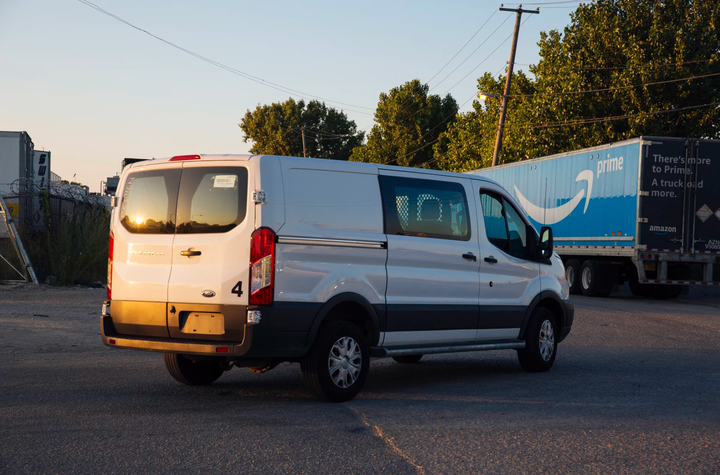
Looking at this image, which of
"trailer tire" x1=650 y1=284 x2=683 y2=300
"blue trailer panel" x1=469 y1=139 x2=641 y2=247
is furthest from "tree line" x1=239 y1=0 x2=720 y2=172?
"trailer tire" x1=650 y1=284 x2=683 y2=300

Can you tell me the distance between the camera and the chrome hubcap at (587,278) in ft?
74.7

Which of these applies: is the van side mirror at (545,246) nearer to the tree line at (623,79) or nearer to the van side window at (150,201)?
the van side window at (150,201)

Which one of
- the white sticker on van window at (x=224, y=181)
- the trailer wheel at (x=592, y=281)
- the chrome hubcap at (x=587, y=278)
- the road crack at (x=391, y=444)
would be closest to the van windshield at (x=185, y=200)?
the white sticker on van window at (x=224, y=181)

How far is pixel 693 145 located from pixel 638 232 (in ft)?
8.24

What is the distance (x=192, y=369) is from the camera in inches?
309

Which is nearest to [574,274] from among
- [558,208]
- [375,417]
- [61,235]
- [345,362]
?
[558,208]

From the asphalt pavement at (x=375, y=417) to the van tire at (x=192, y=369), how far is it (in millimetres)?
148

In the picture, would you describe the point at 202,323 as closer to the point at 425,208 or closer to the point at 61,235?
the point at 425,208

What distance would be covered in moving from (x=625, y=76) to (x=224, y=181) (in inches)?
1131

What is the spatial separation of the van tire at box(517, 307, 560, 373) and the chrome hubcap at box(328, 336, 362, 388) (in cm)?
262

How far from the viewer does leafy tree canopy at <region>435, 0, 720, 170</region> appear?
31.7 m

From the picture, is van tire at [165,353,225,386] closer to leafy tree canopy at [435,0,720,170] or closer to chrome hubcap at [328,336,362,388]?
chrome hubcap at [328,336,362,388]

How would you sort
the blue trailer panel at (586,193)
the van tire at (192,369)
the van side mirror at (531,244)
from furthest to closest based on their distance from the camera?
the blue trailer panel at (586,193) < the van side mirror at (531,244) < the van tire at (192,369)

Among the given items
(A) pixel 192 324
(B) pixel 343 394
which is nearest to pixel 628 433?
(B) pixel 343 394
